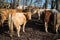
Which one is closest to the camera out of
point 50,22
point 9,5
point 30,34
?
point 30,34

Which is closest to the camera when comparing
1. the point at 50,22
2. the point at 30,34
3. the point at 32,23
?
the point at 30,34

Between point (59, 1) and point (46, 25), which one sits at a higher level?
point (59, 1)

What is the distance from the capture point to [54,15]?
12.8m

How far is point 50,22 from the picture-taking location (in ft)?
43.3

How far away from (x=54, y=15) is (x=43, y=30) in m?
1.19

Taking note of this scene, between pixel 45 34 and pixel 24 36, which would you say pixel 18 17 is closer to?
pixel 24 36

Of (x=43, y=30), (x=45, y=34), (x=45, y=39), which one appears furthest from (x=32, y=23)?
(x=45, y=39)

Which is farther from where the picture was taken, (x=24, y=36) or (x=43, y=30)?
(x=43, y=30)

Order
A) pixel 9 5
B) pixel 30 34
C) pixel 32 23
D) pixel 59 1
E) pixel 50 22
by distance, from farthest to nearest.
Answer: pixel 9 5
pixel 59 1
pixel 32 23
pixel 50 22
pixel 30 34

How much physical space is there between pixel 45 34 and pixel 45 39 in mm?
1075

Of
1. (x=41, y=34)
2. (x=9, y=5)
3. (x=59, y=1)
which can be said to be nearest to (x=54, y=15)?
(x=41, y=34)

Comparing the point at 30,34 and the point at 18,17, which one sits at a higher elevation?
the point at 18,17

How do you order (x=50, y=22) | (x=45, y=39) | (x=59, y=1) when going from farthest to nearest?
1. (x=59, y=1)
2. (x=50, y=22)
3. (x=45, y=39)

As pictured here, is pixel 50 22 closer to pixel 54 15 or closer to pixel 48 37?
pixel 54 15
